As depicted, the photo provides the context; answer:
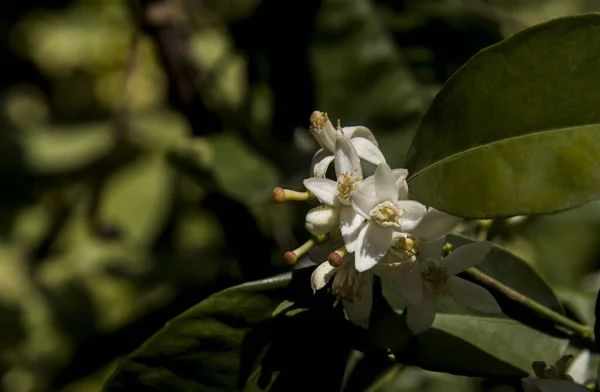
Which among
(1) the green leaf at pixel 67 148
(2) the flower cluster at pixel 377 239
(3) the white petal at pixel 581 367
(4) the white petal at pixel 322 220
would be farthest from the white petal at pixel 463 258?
(1) the green leaf at pixel 67 148

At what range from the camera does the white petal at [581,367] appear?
2.82 ft

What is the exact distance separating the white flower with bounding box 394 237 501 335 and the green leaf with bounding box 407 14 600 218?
0.06 meters

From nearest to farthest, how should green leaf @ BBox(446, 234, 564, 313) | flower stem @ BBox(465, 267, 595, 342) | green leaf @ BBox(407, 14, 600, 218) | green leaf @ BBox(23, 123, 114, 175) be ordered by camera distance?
green leaf @ BBox(407, 14, 600, 218) → flower stem @ BBox(465, 267, 595, 342) → green leaf @ BBox(446, 234, 564, 313) → green leaf @ BBox(23, 123, 114, 175)

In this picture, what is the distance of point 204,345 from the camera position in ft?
2.47

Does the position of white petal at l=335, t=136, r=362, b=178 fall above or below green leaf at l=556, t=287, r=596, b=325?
above

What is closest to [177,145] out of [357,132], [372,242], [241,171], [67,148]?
[241,171]

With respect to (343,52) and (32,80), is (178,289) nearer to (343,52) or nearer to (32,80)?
(343,52)

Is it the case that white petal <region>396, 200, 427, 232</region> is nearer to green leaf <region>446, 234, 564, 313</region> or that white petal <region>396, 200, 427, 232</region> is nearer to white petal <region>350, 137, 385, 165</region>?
white petal <region>350, 137, 385, 165</region>

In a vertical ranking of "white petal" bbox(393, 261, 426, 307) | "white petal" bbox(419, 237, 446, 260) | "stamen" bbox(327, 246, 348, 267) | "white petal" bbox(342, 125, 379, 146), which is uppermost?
"white petal" bbox(342, 125, 379, 146)

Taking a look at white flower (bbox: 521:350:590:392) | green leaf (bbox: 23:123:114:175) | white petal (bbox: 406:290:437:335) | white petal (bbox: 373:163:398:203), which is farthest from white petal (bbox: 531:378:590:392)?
green leaf (bbox: 23:123:114:175)

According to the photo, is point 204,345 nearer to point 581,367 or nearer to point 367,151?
point 367,151

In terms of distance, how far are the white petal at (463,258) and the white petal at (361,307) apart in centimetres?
7

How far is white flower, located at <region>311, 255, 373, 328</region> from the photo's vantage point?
0.69 m

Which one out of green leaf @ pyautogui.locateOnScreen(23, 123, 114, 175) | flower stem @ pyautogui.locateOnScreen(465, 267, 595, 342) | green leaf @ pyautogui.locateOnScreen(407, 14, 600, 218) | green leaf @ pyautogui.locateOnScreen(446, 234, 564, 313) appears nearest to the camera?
green leaf @ pyautogui.locateOnScreen(407, 14, 600, 218)
